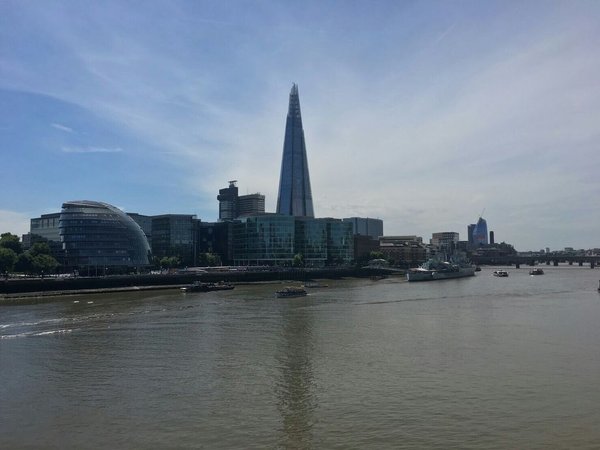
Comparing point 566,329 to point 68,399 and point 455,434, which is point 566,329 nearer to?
point 455,434

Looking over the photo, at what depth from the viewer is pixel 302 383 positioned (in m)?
27.7

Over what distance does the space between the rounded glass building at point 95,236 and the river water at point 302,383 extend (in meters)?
96.4

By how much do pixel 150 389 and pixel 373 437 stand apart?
12.3m

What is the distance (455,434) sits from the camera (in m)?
20.0

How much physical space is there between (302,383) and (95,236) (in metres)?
130

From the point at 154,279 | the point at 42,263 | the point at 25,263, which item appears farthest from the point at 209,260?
the point at 25,263

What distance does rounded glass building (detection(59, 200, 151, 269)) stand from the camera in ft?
475

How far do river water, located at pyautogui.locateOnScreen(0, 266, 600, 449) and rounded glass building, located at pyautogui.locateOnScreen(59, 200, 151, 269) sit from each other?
96446 millimetres

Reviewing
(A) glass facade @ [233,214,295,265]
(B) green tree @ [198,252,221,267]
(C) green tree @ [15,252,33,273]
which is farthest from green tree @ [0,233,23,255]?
(A) glass facade @ [233,214,295,265]

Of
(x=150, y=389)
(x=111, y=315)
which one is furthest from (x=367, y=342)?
(x=111, y=315)

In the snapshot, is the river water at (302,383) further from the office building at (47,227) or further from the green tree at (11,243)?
the office building at (47,227)

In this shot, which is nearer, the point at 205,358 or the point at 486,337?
the point at 205,358

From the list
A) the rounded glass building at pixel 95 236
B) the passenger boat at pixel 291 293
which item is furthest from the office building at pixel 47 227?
the passenger boat at pixel 291 293

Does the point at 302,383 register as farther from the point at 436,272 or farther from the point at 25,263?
the point at 436,272
